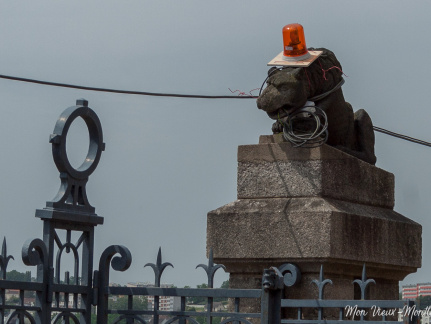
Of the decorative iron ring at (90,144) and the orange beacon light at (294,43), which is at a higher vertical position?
the orange beacon light at (294,43)

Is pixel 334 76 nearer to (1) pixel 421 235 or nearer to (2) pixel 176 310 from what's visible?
(1) pixel 421 235

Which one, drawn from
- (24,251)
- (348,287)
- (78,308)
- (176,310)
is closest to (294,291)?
(348,287)

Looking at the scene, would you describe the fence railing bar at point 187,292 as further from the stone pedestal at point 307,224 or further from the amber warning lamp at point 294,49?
the amber warning lamp at point 294,49

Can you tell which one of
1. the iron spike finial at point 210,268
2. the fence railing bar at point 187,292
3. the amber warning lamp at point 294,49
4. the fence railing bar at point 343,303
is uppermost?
the amber warning lamp at point 294,49

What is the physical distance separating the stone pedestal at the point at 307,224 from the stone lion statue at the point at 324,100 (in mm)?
241

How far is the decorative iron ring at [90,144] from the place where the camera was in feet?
18.7

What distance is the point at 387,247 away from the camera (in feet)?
23.8

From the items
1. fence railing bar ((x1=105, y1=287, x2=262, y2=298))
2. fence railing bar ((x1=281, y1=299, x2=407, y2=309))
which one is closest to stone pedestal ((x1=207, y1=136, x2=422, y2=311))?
fence railing bar ((x1=281, y1=299, x2=407, y2=309))

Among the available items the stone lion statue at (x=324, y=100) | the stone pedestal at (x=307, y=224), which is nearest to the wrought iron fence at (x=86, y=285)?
the stone pedestal at (x=307, y=224)

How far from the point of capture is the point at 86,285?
5930mm

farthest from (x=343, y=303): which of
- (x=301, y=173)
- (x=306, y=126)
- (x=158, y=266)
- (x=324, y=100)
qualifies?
(x=324, y=100)

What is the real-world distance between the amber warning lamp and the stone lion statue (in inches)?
2.8

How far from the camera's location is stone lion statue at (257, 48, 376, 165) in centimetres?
711

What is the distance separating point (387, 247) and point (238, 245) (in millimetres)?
1091
